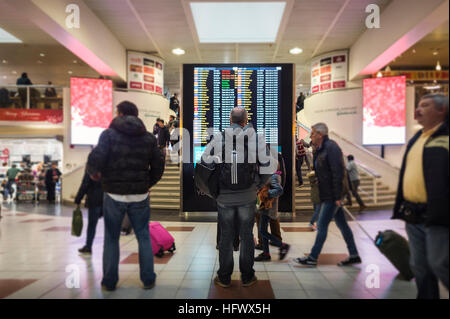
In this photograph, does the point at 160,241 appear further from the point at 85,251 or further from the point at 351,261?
the point at 351,261

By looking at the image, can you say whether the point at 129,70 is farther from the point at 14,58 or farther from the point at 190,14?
the point at 14,58

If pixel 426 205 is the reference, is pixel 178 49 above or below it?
above

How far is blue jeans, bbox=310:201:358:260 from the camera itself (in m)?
3.11

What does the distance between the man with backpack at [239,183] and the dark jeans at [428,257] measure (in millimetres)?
1190

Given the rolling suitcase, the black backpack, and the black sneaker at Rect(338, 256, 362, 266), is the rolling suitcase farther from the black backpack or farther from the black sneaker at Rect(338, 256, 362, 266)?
the black backpack

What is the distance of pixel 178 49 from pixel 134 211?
9.53 m

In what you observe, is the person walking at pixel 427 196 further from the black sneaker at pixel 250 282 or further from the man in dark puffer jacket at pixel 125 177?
the man in dark puffer jacket at pixel 125 177

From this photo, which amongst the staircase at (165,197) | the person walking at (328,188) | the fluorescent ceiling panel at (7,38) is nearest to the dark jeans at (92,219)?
the person walking at (328,188)

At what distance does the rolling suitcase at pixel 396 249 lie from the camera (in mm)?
2420

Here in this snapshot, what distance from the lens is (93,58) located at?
8539 mm

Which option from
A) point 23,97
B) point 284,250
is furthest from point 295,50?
point 23,97

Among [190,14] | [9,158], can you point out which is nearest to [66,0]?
[190,14]

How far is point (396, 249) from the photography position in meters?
2.46

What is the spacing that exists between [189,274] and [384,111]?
7.41 ft
